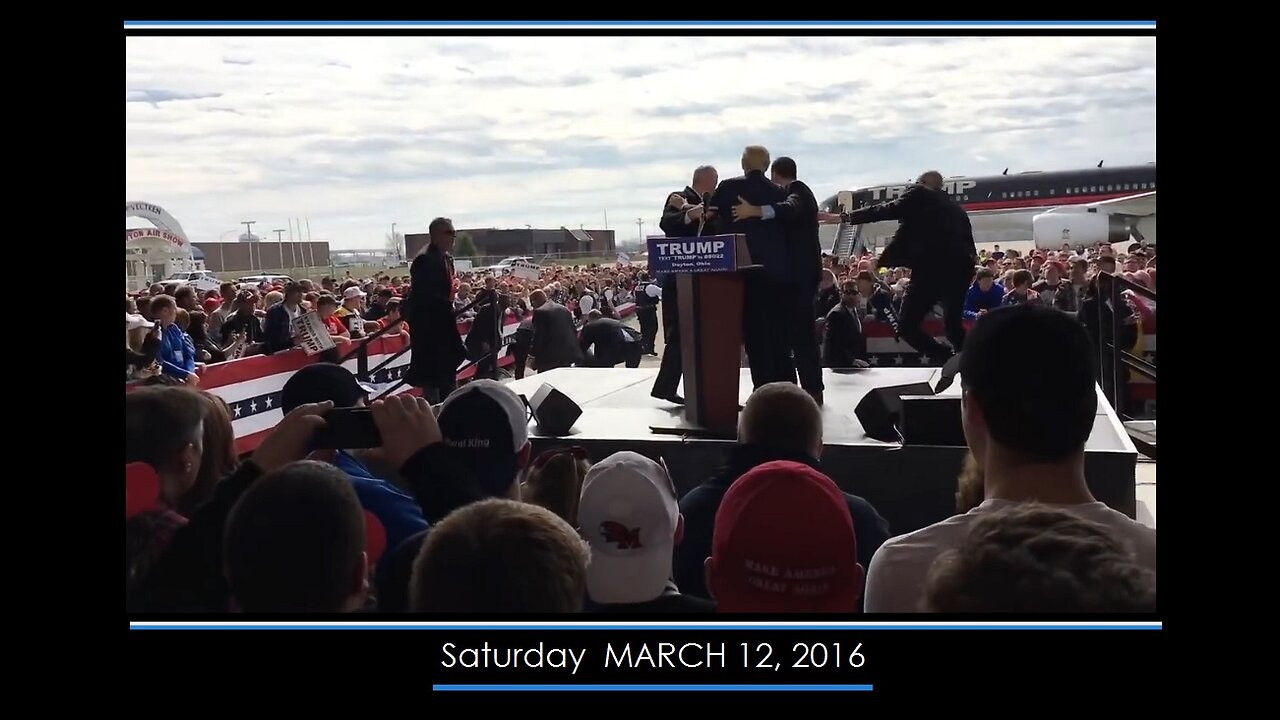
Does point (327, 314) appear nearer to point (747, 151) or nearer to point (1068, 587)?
point (747, 151)

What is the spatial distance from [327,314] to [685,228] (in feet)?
13.9

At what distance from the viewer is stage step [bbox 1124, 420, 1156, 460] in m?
7.04

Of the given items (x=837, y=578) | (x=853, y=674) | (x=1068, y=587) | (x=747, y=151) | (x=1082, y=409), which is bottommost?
(x=853, y=674)

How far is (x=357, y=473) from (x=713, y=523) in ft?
3.39

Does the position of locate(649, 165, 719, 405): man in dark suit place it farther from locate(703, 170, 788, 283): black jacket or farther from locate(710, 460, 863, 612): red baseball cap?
locate(710, 460, 863, 612): red baseball cap

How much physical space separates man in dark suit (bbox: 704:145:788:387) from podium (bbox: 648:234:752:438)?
16cm

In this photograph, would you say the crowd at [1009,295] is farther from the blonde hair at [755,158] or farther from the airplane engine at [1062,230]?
the airplane engine at [1062,230]

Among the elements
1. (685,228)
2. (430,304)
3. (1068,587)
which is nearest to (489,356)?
(430,304)

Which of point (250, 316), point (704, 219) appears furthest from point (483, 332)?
point (704, 219)

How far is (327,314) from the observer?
868cm

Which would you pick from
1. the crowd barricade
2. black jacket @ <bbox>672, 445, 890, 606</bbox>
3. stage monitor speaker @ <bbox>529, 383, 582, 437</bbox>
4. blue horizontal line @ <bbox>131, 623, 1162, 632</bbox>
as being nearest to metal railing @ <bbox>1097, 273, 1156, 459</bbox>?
stage monitor speaker @ <bbox>529, 383, 582, 437</bbox>

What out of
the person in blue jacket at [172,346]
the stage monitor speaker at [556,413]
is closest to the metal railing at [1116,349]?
the stage monitor speaker at [556,413]

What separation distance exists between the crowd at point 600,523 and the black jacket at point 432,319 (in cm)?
406

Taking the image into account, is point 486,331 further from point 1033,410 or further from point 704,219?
point 1033,410
